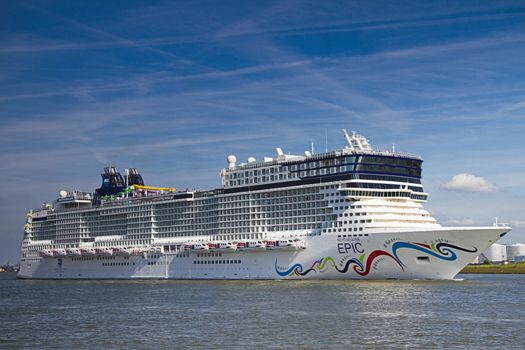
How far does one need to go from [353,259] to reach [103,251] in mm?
44806

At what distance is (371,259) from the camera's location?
68312 millimetres

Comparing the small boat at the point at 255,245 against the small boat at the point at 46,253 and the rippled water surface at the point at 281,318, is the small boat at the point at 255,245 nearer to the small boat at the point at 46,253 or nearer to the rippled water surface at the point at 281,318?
the rippled water surface at the point at 281,318

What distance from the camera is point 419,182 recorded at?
78.1m

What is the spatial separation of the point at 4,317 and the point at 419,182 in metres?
46.2

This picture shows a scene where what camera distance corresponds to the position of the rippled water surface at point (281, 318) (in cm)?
3481

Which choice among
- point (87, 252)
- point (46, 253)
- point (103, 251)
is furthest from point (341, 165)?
point (46, 253)

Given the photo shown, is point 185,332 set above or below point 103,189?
below

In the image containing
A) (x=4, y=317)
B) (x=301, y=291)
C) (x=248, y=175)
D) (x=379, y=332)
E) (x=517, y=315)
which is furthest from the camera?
(x=248, y=175)

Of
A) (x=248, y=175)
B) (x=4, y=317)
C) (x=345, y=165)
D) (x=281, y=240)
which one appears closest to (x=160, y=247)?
(x=248, y=175)

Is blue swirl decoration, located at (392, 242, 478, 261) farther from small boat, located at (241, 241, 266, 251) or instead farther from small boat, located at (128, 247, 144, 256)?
small boat, located at (128, 247, 144, 256)

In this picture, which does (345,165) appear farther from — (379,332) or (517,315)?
(379,332)

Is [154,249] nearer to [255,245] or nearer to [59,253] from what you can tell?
[255,245]

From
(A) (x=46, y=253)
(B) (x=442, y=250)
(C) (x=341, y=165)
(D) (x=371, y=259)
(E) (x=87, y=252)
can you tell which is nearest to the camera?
(B) (x=442, y=250)

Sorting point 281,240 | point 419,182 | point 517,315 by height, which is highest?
point 419,182
